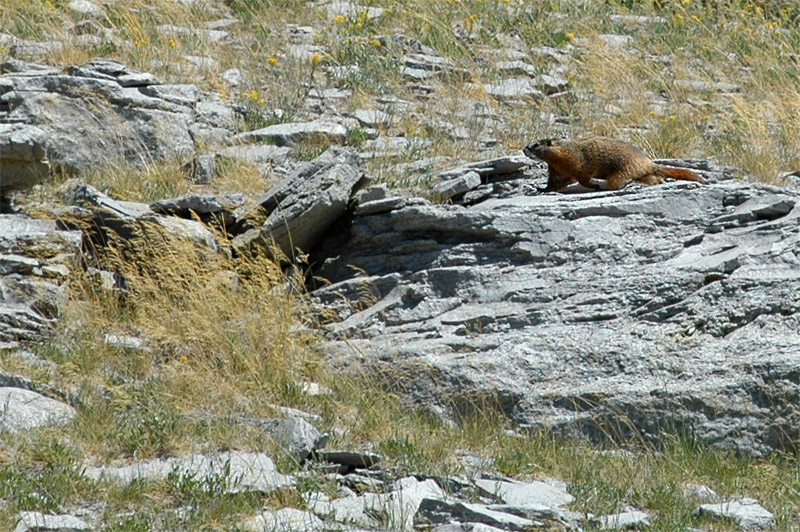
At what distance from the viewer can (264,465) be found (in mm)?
6188

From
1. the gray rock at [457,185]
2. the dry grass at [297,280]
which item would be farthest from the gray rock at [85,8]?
the gray rock at [457,185]

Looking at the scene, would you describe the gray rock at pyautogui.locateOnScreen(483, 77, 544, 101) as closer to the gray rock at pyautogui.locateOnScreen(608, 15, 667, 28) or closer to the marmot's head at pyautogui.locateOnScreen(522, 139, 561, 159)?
the gray rock at pyautogui.locateOnScreen(608, 15, 667, 28)

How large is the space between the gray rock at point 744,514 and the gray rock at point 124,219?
4.56 metres

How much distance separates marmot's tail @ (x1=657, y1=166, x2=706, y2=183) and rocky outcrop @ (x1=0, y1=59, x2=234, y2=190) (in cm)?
440

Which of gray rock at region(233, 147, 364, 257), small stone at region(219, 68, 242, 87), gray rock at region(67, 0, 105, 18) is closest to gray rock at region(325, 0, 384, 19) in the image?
small stone at region(219, 68, 242, 87)

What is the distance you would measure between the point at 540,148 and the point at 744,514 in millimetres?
4266

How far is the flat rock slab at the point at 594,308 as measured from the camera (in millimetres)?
7270

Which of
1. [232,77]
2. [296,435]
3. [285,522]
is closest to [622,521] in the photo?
[285,522]

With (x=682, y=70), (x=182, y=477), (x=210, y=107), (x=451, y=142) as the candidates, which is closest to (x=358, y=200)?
(x=451, y=142)

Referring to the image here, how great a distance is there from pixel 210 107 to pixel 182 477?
21.5 feet

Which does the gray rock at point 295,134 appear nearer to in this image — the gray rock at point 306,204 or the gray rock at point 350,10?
the gray rock at point 306,204

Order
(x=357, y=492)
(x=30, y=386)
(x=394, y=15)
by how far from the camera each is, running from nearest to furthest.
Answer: (x=357, y=492), (x=30, y=386), (x=394, y=15)

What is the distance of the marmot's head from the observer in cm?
948

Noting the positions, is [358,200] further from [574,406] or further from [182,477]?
[182,477]
